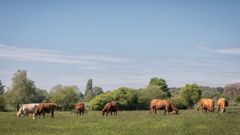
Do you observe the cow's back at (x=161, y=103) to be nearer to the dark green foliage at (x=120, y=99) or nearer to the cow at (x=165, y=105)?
the cow at (x=165, y=105)

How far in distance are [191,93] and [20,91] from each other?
63583 mm

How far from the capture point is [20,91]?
123 metres

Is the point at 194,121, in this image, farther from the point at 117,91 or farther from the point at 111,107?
the point at 117,91

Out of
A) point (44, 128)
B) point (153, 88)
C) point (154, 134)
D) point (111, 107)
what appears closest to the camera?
point (154, 134)

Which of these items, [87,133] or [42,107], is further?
[42,107]

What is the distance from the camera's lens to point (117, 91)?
120188 mm

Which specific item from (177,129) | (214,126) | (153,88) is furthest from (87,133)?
(153,88)

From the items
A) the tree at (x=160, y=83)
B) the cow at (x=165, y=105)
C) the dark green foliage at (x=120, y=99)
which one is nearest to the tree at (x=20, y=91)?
the dark green foliage at (x=120, y=99)

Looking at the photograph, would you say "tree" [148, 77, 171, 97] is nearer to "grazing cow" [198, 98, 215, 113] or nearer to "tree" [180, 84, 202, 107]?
"tree" [180, 84, 202, 107]

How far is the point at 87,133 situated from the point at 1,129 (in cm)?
796

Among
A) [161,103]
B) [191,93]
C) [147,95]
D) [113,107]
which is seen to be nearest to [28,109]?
[113,107]

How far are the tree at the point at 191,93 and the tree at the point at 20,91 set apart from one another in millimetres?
55795

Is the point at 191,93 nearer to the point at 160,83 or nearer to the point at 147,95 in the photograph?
the point at 160,83

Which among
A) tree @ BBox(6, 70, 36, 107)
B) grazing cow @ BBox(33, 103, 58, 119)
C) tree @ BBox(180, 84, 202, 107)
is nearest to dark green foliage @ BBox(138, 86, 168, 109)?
tree @ BBox(180, 84, 202, 107)
